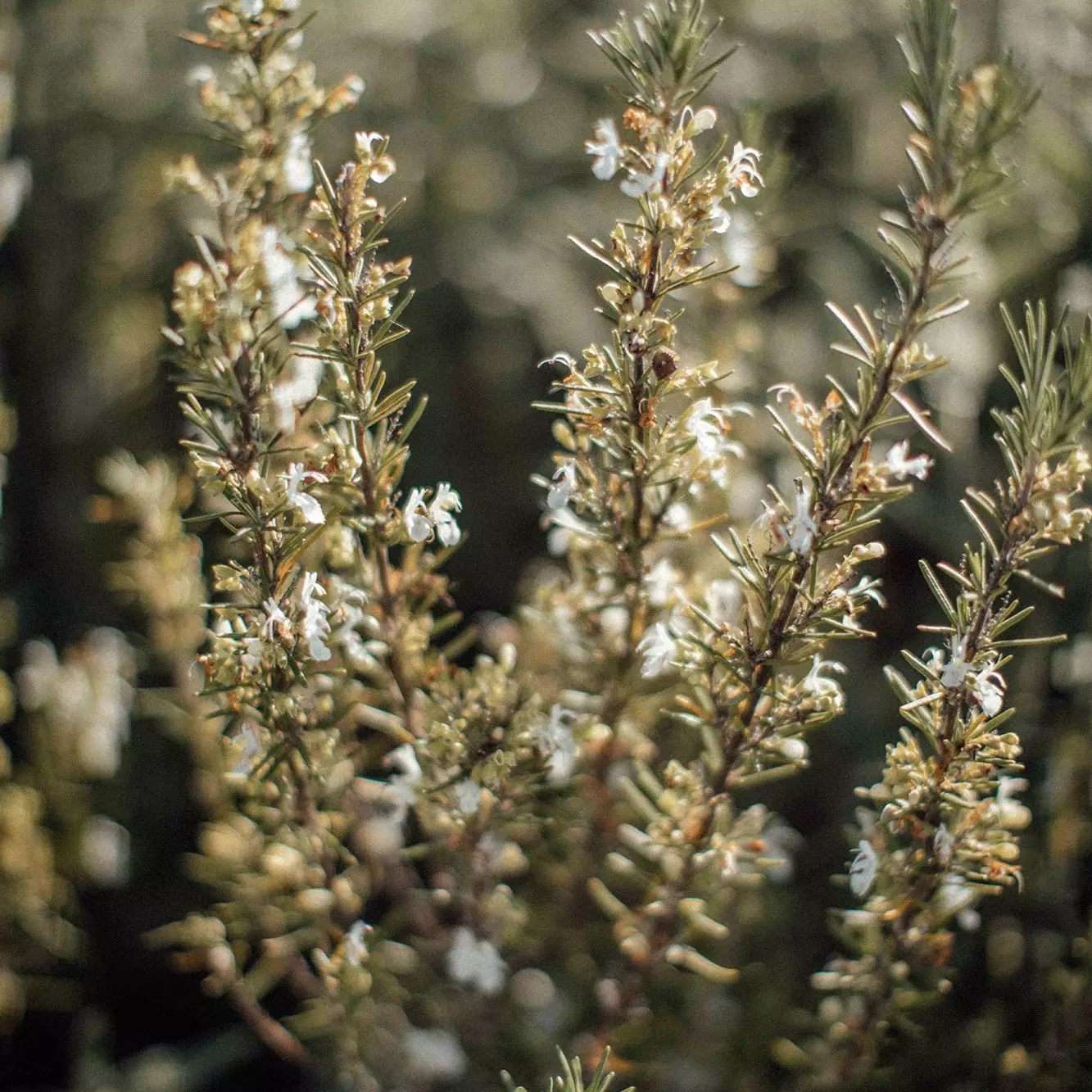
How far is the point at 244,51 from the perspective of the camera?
503mm

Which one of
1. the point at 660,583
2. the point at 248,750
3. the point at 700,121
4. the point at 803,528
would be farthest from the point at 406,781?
the point at 700,121

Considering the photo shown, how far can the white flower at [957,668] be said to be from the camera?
19.6 inches

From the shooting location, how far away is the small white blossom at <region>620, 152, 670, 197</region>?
19.1 inches

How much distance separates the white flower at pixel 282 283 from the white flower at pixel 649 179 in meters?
0.17

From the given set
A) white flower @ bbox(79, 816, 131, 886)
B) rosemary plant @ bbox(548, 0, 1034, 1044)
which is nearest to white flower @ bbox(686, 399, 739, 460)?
rosemary plant @ bbox(548, 0, 1034, 1044)

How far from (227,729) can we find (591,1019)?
0.44 m

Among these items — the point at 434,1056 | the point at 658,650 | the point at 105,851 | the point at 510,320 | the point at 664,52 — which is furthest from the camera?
the point at 510,320

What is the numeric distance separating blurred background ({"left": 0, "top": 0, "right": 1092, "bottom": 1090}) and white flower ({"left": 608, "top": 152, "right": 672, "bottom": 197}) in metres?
0.33

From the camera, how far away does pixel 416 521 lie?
546mm

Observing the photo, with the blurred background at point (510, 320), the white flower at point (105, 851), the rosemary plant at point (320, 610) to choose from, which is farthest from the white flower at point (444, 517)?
the white flower at point (105, 851)

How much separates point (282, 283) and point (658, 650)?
291mm

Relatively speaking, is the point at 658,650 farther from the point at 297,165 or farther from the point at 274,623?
the point at 297,165

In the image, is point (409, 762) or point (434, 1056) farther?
point (434, 1056)

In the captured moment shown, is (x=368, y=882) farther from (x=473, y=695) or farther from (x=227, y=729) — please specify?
(x=473, y=695)
